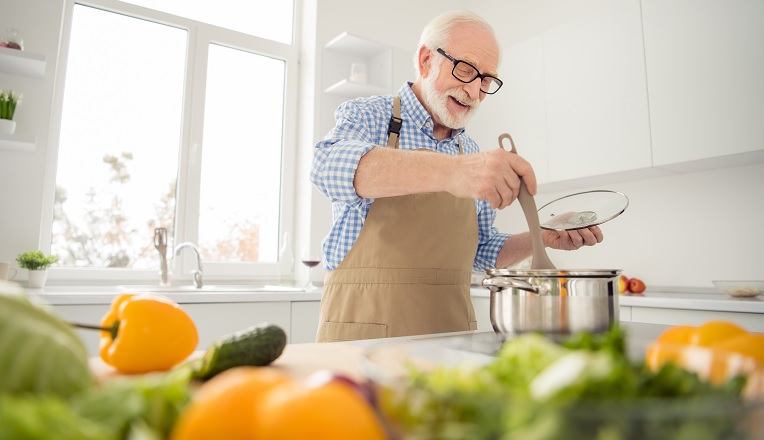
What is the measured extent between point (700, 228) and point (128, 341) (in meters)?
2.63

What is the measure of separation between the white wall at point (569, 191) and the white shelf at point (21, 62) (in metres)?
0.06

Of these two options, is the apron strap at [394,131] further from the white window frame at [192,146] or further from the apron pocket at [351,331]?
the white window frame at [192,146]

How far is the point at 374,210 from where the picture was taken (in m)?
1.36

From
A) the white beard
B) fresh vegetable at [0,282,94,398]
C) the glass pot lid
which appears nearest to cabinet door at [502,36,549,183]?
the white beard

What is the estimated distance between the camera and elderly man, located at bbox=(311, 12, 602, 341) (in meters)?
1.10

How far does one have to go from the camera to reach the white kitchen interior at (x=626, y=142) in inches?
79.8

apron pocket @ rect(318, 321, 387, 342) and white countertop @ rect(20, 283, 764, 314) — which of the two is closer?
apron pocket @ rect(318, 321, 387, 342)

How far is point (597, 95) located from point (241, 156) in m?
2.02

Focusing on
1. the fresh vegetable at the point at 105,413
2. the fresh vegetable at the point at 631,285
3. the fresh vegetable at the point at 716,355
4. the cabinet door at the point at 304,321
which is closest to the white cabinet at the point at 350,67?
the cabinet door at the point at 304,321

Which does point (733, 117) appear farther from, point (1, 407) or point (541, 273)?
point (1, 407)

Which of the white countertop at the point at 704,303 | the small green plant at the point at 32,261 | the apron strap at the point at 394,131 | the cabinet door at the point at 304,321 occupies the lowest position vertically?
the cabinet door at the point at 304,321

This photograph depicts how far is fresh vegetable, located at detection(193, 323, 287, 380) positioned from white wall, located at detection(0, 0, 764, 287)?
217 centimetres

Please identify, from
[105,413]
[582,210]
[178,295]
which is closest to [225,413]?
[105,413]

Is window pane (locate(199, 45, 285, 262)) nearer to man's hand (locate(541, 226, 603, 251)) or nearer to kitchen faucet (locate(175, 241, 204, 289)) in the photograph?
kitchen faucet (locate(175, 241, 204, 289))
